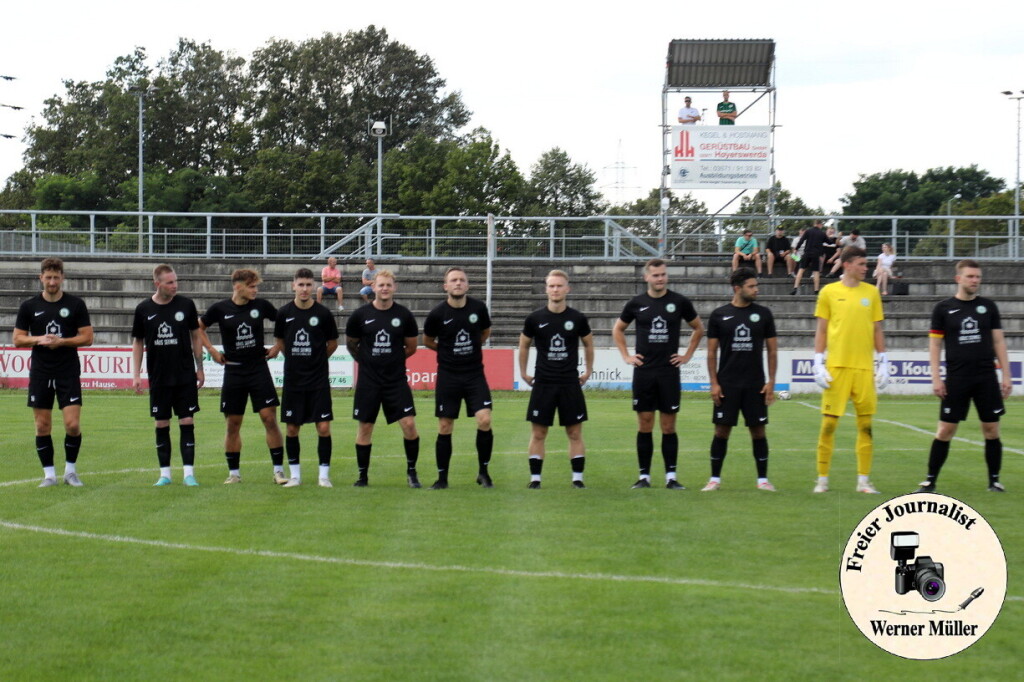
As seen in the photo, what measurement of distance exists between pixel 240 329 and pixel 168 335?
71 cm

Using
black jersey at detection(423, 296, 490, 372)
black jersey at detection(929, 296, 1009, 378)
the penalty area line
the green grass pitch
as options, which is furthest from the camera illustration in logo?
black jersey at detection(423, 296, 490, 372)

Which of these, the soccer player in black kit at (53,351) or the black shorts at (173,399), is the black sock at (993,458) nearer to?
the black shorts at (173,399)

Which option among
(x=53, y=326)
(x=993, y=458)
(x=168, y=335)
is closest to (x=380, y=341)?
(x=168, y=335)

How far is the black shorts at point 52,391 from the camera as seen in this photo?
11648 millimetres

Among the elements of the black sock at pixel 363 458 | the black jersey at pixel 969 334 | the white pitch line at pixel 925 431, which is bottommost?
the white pitch line at pixel 925 431

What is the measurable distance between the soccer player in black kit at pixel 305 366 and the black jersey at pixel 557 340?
202 cm

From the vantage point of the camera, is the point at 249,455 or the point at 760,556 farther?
the point at 249,455

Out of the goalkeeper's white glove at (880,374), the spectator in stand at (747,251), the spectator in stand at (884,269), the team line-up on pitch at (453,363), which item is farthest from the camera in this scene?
the spectator in stand at (884,269)

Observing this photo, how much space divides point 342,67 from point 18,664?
7441 cm

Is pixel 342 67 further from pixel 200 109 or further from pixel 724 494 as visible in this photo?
pixel 724 494

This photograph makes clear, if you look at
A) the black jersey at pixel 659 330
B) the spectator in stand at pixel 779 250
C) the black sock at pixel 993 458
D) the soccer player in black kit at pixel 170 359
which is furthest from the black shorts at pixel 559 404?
the spectator in stand at pixel 779 250

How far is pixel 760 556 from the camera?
8023 mm

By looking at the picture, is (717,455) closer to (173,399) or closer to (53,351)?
(173,399)

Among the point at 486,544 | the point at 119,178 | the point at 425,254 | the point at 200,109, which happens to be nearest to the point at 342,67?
the point at 200,109
